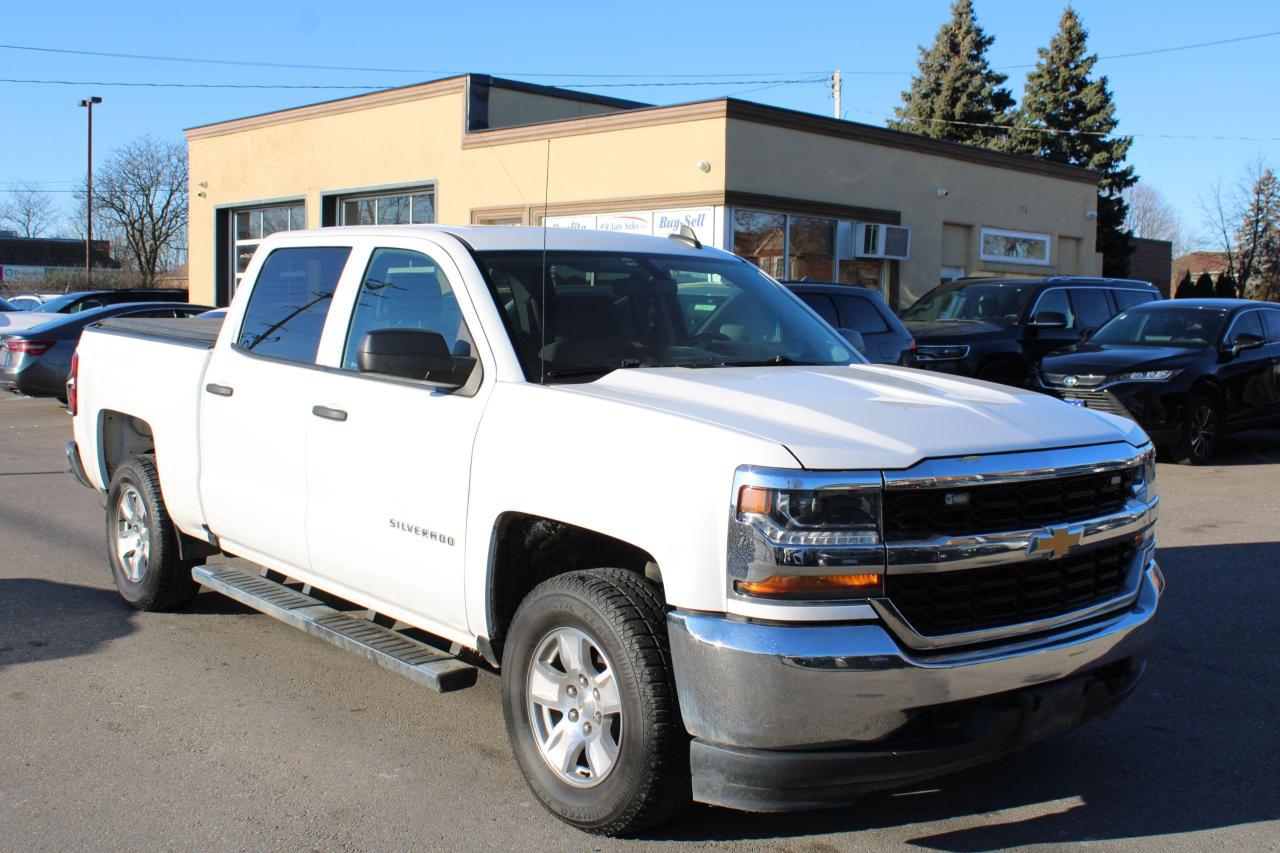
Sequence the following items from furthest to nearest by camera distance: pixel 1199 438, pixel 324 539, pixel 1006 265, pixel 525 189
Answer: pixel 1006 265
pixel 525 189
pixel 1199 438
pixel 324 539

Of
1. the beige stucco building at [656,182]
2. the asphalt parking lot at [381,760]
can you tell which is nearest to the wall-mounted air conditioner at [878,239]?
the beige stucco building at [656,182]

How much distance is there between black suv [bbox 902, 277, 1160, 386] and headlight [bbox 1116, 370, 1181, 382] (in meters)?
2.12

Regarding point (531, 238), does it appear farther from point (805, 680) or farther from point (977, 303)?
point (977, 303)

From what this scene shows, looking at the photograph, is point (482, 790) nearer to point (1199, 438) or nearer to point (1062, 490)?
point (1062, 490)

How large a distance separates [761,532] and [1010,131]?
4530 cm

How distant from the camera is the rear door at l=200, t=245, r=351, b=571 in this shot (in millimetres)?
5098

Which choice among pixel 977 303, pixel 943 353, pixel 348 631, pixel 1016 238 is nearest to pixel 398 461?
pixel 348 631

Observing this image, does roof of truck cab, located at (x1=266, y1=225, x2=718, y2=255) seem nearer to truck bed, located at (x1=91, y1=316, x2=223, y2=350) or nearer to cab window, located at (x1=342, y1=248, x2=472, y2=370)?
cab window, located at (x1=342, y1=248, x2=472, y2=370)

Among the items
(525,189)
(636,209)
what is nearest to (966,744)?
(636,209)

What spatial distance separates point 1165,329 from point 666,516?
11.8 meters

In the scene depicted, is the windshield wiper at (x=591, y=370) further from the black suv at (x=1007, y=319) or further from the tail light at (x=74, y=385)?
the black suv at (x=1007, y=319)

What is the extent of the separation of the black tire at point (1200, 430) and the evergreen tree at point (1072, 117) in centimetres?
3389

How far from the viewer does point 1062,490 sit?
369 cm

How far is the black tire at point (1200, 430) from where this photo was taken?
12.4 meters
